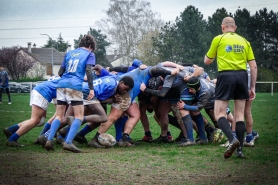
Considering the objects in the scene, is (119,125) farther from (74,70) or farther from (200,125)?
(74,70)

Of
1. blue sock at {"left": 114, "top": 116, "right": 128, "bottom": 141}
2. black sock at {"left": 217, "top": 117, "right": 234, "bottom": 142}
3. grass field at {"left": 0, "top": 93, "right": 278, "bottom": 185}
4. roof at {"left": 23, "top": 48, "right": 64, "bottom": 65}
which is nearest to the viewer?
grass field at {"left": 0, "top": 93, "right": 278, "bottom": 185}

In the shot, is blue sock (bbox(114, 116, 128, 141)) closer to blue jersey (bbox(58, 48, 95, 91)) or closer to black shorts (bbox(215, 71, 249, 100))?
blue jersey (bbox(58, 48, 95, 91))

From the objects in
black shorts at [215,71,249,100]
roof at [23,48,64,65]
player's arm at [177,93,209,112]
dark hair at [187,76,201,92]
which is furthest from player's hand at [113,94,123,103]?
roof at [23,48,64,65]

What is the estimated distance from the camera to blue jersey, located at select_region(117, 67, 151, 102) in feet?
32.6

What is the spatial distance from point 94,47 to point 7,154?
2.41m

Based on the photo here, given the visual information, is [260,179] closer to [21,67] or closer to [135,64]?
[135,64]

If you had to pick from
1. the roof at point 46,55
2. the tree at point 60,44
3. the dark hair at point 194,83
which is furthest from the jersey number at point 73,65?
the tree at point 60,44

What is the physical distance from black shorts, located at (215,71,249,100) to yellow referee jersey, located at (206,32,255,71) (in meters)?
0.10

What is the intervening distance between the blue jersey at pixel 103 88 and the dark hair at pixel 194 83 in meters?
1.40

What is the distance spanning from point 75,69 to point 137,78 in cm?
165

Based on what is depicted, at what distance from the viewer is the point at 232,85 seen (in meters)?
7.87

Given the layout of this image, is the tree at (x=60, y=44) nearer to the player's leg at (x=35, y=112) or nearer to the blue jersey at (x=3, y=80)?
the blue jersey at (x=3, y=80)

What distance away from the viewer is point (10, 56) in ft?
188

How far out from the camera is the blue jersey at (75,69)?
28.8ft
